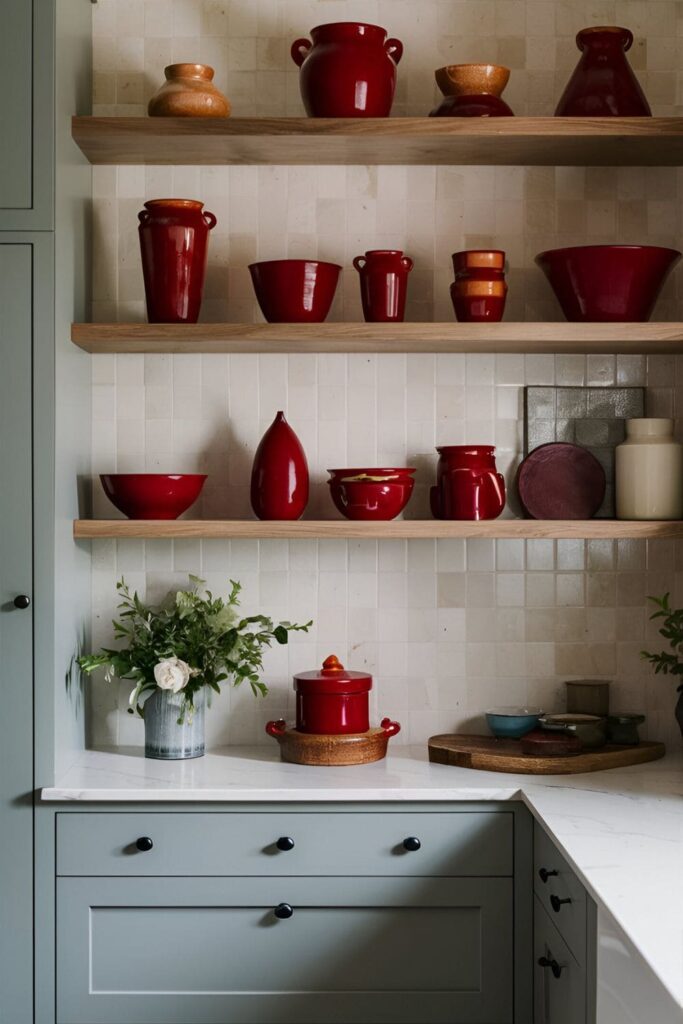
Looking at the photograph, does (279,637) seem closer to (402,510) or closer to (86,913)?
(402,510)

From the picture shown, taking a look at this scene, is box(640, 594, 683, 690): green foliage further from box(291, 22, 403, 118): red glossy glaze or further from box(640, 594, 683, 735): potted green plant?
box(291, 22, 403, 118): red glossy glaze

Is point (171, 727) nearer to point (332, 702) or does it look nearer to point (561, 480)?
point (332, 702)

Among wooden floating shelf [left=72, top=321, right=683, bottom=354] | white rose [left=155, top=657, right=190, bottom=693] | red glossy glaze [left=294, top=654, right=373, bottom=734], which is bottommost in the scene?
red glossy glaze [left=294, top=654, right=373, bottom=734]

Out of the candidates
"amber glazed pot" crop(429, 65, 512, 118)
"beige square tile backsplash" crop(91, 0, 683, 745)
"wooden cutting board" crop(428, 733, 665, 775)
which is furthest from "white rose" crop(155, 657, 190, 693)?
"amber glazed pot" crop(429, 65, 512, 118)

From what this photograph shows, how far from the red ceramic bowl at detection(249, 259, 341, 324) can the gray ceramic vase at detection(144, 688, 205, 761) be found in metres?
0.88

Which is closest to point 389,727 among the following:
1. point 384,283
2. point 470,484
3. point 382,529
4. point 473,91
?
point 382,529

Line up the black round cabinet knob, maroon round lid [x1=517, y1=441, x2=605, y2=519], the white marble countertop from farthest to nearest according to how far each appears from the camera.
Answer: maroon round lid [x1=517, y1=441, x2=605, y2=519] < the black round cabinet knob < the white marble countertop

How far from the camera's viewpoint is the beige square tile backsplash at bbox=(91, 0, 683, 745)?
9.30ft

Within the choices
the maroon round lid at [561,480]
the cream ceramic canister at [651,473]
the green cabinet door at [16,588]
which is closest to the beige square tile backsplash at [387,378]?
the maroon round lid at [561,480]

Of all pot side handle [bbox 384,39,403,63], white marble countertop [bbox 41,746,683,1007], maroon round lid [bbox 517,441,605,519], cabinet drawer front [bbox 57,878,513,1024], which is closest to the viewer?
white marble countertop [bbox 41,746,683,1007]

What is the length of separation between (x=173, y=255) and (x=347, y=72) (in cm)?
56

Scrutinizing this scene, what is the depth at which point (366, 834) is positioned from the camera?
7.80 feet

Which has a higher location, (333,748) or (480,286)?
(480,286)

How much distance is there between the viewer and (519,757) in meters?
2.53
